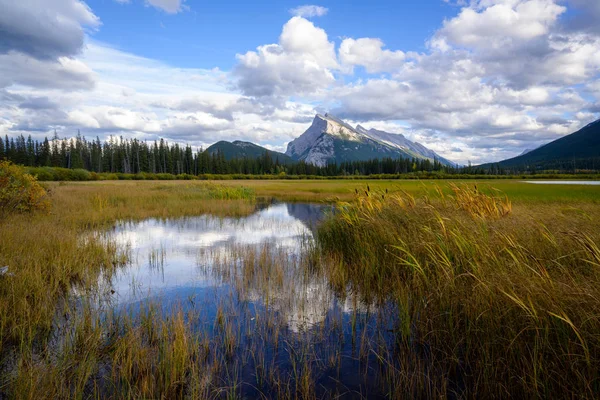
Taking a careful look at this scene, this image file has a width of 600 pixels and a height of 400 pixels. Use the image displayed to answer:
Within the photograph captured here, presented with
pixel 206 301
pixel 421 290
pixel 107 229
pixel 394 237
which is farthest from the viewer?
pixel 107 229

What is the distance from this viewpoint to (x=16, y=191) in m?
14.6

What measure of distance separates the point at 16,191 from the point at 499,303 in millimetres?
19619

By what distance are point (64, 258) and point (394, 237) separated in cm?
983

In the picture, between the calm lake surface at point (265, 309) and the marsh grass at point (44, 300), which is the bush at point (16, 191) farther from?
the calm lake surface at point (265, 309)

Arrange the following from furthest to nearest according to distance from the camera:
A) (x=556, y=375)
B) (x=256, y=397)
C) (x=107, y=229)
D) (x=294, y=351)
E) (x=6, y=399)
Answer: (x=107, y=229) → (x=294, y=351) → (x=256, y=397) → (x=6, y=399) → (x=556, y=375)

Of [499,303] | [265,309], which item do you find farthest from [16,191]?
[499,303]

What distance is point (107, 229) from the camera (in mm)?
16500

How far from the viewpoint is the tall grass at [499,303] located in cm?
337

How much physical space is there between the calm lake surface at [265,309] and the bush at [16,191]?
23.3 ft

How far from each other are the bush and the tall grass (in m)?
15.9

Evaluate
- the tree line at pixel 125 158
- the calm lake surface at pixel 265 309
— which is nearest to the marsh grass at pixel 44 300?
the calm lake surface at pixel 265 309

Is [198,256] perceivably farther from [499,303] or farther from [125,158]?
[125,158]

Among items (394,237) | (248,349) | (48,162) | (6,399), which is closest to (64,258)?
(6,399)

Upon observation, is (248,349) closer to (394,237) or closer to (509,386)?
(509,386)
